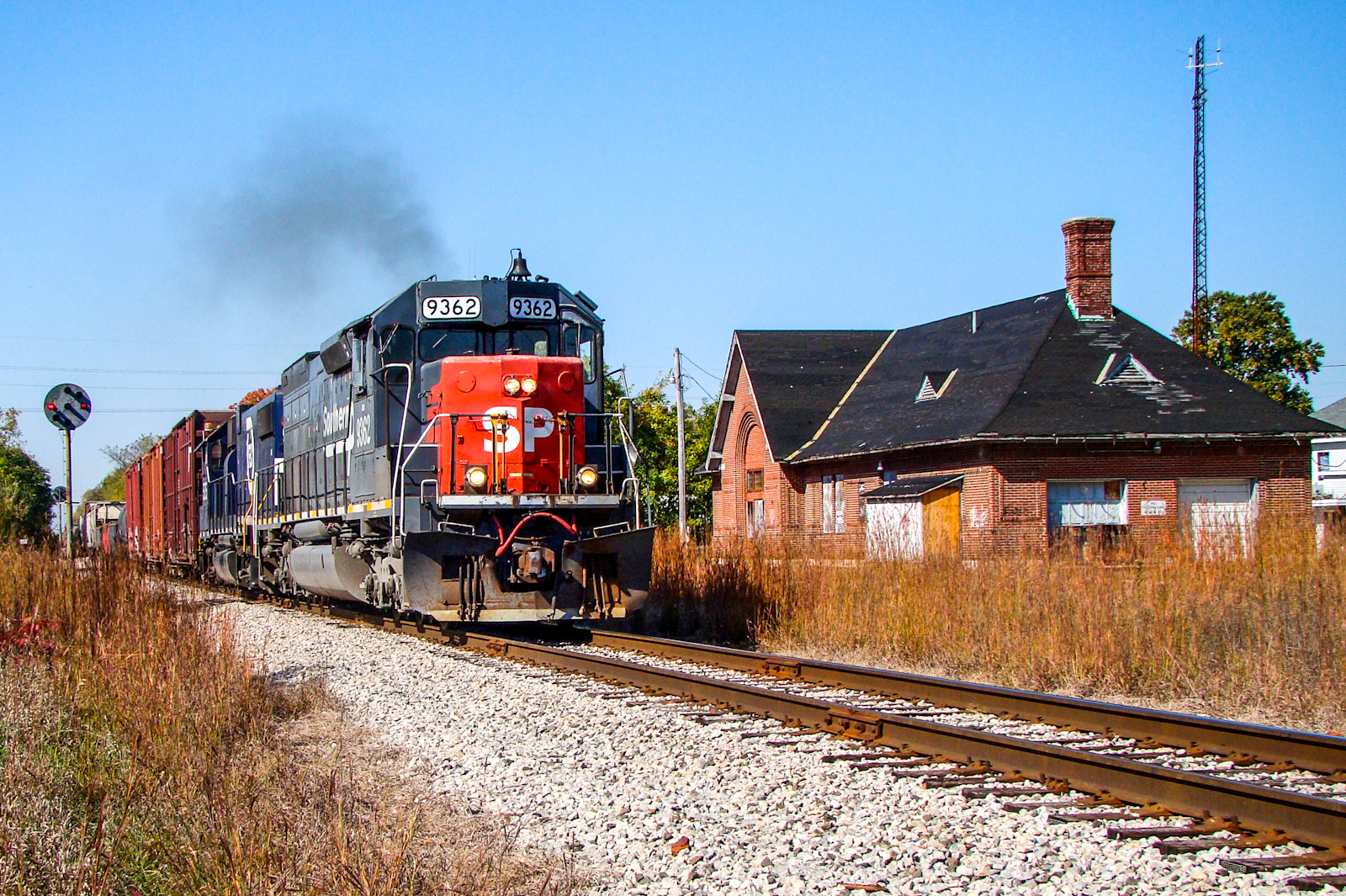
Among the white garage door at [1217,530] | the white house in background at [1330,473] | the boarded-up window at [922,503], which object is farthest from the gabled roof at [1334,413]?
the white garage door at [1217,530]

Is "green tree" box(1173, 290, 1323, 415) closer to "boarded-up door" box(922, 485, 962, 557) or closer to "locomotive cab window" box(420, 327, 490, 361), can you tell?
"boarded-up door" box(922, 485, 962, 557)

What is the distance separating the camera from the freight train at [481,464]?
1043 cm

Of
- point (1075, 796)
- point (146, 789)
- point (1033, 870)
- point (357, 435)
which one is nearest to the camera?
point (1033, 870)

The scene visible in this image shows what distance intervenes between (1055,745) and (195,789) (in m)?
4.12

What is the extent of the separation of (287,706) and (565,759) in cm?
262

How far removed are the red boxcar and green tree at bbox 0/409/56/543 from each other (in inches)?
83.1

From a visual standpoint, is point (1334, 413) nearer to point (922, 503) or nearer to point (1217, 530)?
point (922, 503)

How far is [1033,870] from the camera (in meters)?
4.16

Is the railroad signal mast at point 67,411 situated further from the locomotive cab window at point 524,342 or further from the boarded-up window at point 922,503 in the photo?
the boarded-up window at point 922,503

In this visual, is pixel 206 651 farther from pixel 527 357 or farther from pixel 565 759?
pixel 527 357

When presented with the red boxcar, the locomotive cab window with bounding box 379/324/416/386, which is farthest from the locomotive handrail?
the red boxcar

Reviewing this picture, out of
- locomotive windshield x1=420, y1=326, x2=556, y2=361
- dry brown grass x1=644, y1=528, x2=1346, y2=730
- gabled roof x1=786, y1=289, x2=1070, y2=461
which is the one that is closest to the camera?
dry brown grass x1=644, y1=528, x2=1346, y2=730

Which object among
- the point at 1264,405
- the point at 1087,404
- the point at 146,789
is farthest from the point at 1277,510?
the point at 1264,405

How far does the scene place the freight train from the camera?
10.4 m
